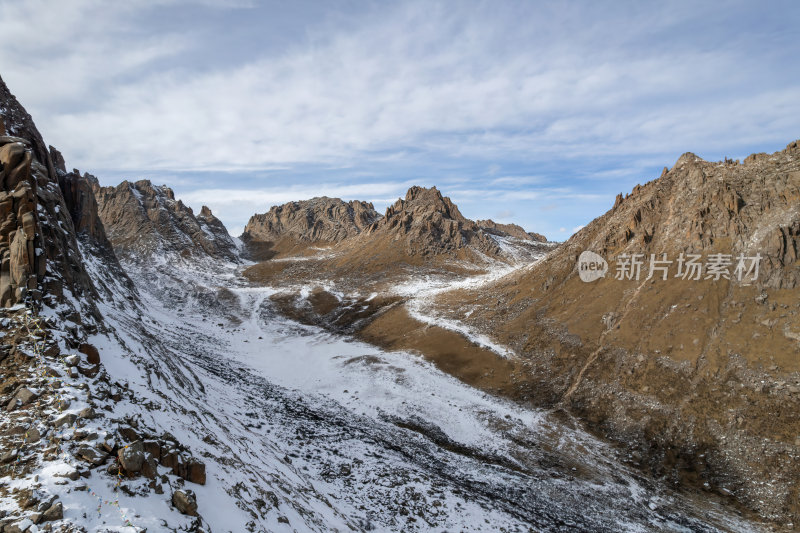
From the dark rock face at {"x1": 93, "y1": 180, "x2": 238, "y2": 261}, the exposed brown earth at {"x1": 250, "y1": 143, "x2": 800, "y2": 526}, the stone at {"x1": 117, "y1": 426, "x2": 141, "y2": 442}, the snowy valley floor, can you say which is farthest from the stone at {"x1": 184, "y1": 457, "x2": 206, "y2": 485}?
the dark rock face at {"x1": 93, "y1": 180, "x2": 238, "y2": 261}

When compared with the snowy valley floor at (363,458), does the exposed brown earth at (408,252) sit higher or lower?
higher

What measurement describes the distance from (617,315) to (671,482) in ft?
67.0

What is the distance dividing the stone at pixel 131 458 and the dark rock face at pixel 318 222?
155 m

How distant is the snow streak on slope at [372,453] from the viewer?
1494 cm

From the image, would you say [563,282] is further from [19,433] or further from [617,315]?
[19,433]

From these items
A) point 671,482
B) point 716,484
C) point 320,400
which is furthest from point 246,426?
point 716,484

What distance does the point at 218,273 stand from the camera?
11538cm

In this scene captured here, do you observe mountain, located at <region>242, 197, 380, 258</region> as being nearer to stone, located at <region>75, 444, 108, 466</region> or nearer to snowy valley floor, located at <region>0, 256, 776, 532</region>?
snowy valley floor, located at <region>0, 256, 776, 532</region>

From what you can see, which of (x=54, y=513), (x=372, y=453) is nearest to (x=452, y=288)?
(x=372, y=453)

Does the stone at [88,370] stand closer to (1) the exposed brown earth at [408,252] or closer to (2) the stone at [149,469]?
(2) the stone at [149,469]

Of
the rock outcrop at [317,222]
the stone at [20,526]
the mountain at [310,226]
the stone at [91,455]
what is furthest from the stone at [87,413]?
the rock outcrop at [317,222]

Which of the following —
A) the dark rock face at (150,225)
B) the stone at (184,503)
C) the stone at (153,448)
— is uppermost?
the dark rock face at (150,225)

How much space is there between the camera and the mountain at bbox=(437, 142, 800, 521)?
25.0 metres

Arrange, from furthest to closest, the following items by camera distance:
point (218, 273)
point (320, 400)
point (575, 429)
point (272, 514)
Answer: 1. point (218, 273)
2. point (320, 400)
3. point (575, 429)
4. point (272, 514)
